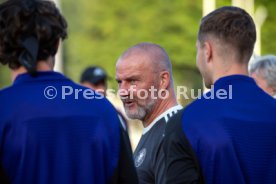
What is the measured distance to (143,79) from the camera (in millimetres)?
6332

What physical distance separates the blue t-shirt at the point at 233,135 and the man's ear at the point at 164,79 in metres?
1.81

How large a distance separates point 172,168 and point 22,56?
1089mm

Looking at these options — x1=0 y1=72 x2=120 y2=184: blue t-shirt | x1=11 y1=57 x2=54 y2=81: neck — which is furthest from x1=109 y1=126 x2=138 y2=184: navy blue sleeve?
x1=11 y1=57 x2=54 y2=81: neck

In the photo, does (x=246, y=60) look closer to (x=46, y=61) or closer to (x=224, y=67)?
(x=224, y=67)

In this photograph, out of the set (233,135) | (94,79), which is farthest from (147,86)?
(94,79)

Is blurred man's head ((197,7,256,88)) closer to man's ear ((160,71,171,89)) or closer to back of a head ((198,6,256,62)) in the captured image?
back of a head ((198,6,256,62))

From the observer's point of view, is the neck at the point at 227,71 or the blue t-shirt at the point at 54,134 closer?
the blue t-shirt at the point at 54,134

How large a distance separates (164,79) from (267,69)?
47.0 inches

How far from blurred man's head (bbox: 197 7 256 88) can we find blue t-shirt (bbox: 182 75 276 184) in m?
0.10

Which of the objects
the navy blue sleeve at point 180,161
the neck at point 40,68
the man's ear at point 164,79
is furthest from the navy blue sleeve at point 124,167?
the man's ear at point 164,79

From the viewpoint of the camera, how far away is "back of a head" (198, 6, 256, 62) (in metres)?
4.52

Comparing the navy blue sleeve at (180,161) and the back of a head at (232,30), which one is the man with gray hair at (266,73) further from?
the navy blue sleeve at (180,161)

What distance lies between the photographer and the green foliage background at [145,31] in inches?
1346

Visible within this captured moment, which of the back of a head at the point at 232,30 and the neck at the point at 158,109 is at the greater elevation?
the back of a head at the point at 232,30
